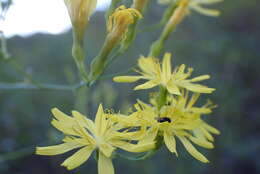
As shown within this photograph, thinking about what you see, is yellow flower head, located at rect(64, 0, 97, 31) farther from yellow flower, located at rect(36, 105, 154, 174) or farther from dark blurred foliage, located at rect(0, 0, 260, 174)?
dark blurred foliage, located at rect(0, 0, 260, 174)

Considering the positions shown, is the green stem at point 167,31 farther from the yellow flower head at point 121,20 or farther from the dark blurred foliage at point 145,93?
the dark blurred foliage at point 145,93

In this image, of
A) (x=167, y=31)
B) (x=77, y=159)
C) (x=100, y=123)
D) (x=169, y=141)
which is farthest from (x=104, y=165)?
(x=167, y=31)

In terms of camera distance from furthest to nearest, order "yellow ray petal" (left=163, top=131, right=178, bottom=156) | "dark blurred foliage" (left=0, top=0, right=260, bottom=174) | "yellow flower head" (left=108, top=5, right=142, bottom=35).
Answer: "dark blurred foliage" (left=0, top=0, right=260, bottom=174), "yellow flower head" (left=108, top=5, right=142, bottom=35), "yellow ray petal" (left=163, top=131, right=178, bottom=156)

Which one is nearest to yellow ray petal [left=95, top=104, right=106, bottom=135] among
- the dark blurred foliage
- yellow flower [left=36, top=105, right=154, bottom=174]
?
yellow flower [left=36, top=105, right=154, bottom=174]

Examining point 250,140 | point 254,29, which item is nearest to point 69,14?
point 250,140

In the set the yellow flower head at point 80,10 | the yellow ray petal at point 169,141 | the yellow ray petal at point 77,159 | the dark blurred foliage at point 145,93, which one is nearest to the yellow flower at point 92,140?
the yellow ray petal at point 77,159

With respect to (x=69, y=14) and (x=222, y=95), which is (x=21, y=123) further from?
(x=69, y=14)

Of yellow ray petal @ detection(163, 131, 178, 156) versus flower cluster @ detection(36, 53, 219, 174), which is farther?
yellow ray petal @ detection(163, 131, 178, 156)
